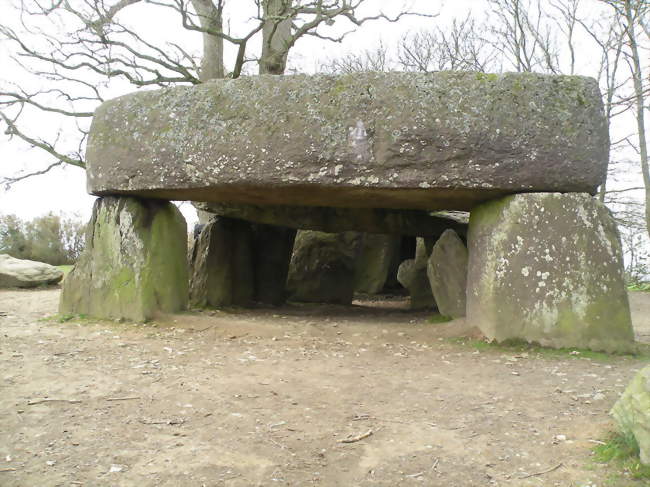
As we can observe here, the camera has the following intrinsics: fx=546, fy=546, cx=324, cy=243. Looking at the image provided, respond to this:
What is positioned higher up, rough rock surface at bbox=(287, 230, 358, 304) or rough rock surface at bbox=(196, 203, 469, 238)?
rough rock surface at bbox=(196, 203, 469, 238)

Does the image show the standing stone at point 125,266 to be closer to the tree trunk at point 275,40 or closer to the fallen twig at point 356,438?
the fallen twig at point 356,438

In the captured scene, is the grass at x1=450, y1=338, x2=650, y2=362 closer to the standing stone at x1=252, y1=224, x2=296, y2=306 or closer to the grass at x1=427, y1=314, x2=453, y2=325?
the grass at x1=427, y1=314, x2=453, y2=325

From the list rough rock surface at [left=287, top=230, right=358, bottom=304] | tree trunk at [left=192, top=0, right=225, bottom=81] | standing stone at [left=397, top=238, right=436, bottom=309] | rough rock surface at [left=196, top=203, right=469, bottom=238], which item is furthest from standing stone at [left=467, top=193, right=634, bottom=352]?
tree trunk at [left=192, top=0, right=225, bottom=81]

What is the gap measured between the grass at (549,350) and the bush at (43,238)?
41.7 ft

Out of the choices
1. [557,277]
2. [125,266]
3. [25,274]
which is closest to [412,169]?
[557,277]

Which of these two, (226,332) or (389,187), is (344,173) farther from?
(226,332)

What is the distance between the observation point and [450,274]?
18.0 ft

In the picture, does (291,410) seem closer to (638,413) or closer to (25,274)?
(638,413)

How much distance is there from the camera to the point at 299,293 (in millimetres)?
8984

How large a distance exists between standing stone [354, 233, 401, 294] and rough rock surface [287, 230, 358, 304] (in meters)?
2.15

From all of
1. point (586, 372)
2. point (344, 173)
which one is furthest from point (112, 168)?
point (586, 372)

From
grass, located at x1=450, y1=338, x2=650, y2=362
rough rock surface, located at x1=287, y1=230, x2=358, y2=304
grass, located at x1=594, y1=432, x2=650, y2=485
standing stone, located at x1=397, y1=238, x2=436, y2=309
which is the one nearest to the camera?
grass, located at x1=594, y1=432, x2=650, y2=485

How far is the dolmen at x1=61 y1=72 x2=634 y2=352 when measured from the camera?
4250 mm

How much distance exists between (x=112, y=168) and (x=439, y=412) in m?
3.71
